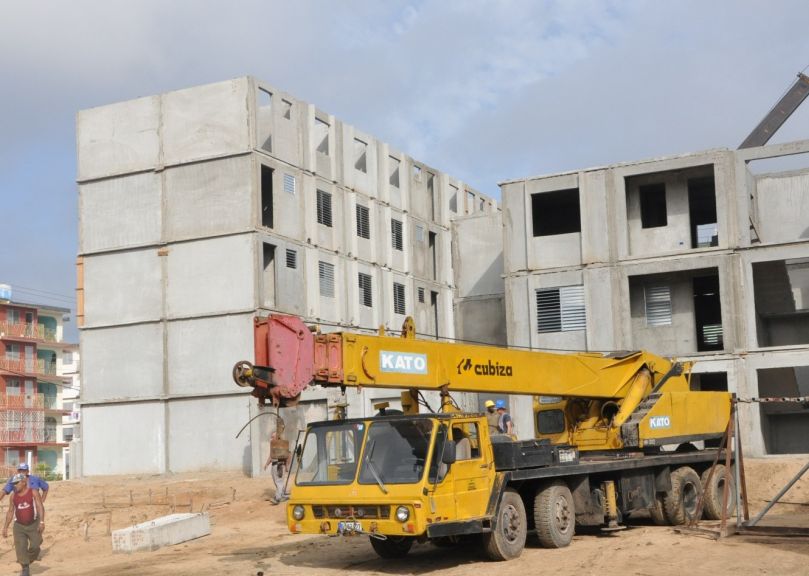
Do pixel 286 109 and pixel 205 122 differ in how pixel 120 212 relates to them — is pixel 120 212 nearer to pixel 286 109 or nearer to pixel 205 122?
pixel 205 122

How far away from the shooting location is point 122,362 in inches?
1679

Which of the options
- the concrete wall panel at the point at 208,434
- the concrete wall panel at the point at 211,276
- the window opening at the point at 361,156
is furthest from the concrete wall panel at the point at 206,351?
the window opening at the point at 361,156

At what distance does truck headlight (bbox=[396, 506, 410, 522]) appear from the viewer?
1345cm

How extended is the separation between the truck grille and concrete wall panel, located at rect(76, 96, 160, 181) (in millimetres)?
30974

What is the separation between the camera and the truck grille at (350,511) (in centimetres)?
1372

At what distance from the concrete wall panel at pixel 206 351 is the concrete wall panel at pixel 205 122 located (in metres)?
6.73

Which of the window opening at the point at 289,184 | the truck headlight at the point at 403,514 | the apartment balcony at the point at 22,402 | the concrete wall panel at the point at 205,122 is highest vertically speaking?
the concrete wall panel at the point at 205,122

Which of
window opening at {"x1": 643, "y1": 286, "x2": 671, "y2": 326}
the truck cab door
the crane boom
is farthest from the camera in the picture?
window opening at {"x1": 643, "y1": 286, "x2": 671, "y2": 326}

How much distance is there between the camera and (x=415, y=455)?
14.0m

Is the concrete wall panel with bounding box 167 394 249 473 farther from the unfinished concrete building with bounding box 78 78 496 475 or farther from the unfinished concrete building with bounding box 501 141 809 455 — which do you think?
the unfinished concrete building with bounding box 501 141 809 455

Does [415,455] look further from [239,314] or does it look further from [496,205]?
[496,205]

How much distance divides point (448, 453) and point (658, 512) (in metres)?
7.02

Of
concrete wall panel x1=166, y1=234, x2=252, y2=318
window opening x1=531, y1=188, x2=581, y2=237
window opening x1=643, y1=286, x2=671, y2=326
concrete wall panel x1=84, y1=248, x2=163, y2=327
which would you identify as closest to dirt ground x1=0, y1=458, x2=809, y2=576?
window opening x1=643, y1=286, x2=671, y2=326

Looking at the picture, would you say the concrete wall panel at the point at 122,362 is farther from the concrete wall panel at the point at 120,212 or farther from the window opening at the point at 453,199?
the window opening at the point at 453,199
